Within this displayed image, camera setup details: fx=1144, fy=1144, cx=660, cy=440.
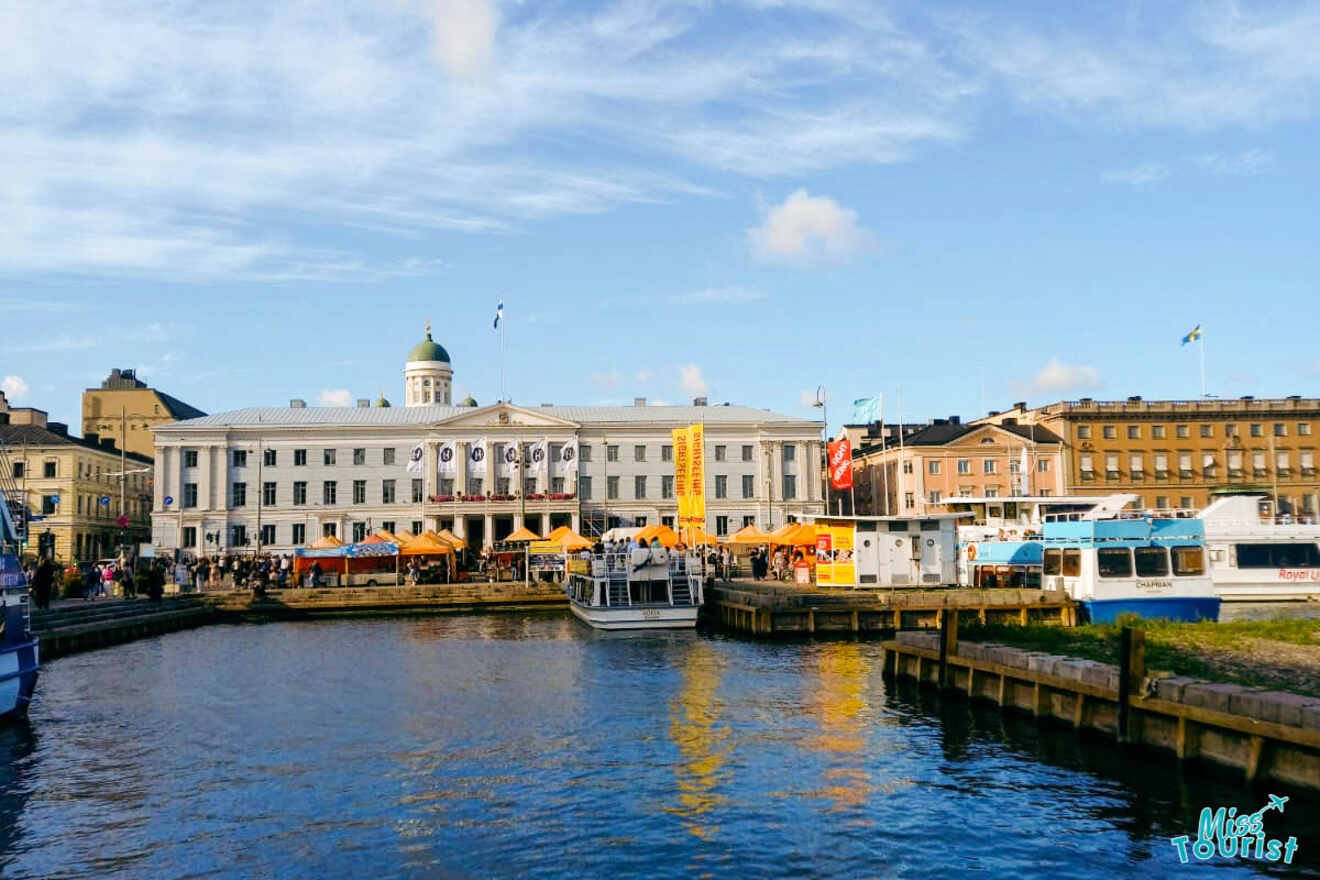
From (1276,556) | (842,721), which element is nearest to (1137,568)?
(842,721)

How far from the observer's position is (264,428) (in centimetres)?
10606

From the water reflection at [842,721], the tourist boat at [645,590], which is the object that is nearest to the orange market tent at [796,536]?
the tourist boat at [645,590]

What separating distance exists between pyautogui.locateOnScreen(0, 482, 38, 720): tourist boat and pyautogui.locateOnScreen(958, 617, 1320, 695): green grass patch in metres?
27.5

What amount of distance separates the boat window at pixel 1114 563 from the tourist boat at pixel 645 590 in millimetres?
18331

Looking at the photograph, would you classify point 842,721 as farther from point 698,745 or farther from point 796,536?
point 796,536

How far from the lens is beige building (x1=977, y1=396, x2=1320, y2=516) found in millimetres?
108312

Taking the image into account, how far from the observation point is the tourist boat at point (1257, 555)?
6189cm

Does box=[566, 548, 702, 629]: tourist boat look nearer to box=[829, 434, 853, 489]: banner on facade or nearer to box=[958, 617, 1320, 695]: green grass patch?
box=[829, 434, 853, 489]: banner on facade

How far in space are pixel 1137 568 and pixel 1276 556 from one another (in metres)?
23.7

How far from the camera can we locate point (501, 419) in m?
108

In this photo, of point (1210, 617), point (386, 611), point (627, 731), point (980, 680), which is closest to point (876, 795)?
point (627, 731)

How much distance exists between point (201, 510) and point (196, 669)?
6726 cm

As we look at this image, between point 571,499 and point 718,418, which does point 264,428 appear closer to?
point 571,499

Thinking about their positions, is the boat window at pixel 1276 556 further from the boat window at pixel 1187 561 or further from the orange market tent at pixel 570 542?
the orange market tent at pixel 570 542
